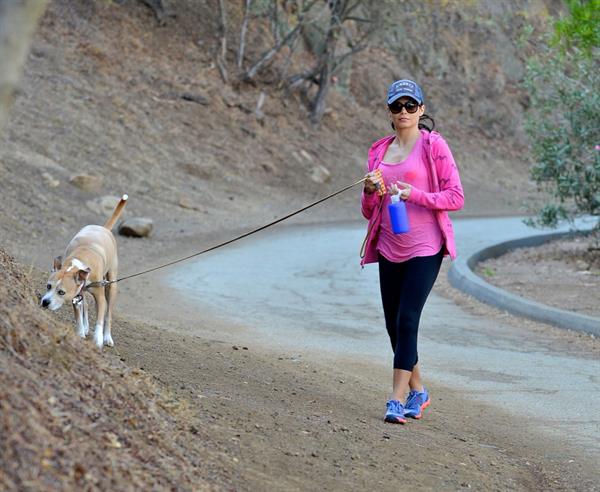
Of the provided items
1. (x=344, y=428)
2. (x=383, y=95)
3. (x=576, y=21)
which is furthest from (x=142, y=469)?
(x=383, y=95)

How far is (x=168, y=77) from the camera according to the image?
99.5ft

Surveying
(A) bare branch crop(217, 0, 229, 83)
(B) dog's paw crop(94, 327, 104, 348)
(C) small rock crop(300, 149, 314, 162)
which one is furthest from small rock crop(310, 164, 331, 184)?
(B) dog's paw crop(94, 327, 104, 348)

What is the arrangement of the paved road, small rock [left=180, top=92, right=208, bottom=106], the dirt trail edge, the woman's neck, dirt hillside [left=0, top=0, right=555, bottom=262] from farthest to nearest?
small rock [left=180, top=92, right=208, bottom=106] → dirt hillside [left=0, top=0, right=555, bottom=262] → the paved road → the woman's neck → the dirt trail edge

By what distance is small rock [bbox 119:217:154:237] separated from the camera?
58.2ft

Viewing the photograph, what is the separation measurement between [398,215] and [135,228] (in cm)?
1191

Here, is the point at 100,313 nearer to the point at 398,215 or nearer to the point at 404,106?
the point at 398,215

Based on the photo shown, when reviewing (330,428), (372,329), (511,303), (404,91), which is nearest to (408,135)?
(404,91)

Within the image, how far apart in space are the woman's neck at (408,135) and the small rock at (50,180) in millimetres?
14071


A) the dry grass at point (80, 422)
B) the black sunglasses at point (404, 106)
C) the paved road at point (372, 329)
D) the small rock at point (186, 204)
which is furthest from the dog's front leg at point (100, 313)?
the small rock at point (186, 204)

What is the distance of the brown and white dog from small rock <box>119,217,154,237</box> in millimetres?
9778

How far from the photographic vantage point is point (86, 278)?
7.21m

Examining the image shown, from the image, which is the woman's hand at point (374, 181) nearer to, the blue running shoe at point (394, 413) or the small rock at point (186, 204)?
the blue running shoe at point (394, 413)

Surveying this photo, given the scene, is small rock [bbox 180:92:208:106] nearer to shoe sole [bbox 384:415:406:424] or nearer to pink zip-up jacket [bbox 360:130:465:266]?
pink zip-up jacket [bbox 360:130:465:266]

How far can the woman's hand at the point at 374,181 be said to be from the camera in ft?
20.6
